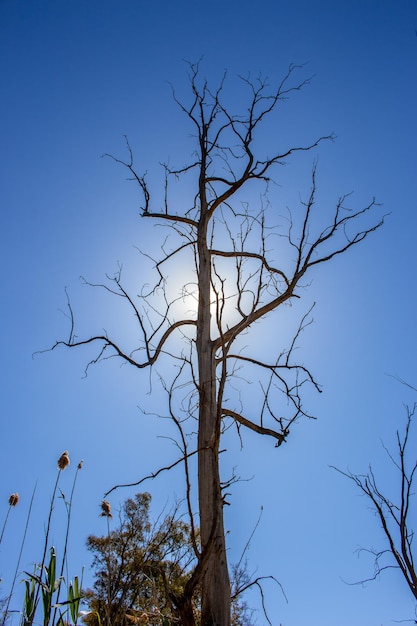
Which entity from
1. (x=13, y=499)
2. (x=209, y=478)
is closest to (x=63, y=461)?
(x=13, y=499)

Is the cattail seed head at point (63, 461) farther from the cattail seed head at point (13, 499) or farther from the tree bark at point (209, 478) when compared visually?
the tree bark at point (209, 478)

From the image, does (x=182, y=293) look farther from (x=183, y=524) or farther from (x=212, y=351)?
(x=183, y=524)

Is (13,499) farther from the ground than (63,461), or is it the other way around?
(63,461)

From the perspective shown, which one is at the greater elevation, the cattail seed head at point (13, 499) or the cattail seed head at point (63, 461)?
the cattail seed head at point (63, 461)

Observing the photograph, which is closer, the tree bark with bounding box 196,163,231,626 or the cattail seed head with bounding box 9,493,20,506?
the tree bark with bounding box 196,163,231,626

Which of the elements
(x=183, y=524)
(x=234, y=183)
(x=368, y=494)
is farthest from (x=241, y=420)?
(x=183, y=524)

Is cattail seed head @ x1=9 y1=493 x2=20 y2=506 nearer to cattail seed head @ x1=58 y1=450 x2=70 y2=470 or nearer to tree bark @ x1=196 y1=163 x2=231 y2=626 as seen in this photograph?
cattail seed head @ x1=58 y1=450 x2=70 y2=470

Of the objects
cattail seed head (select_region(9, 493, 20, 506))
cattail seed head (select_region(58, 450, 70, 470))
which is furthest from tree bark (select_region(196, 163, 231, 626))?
cattail seed head (select_region(9, 493, 20, 506))

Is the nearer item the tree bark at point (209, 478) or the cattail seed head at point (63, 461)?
the tree bark at point (209, 478)

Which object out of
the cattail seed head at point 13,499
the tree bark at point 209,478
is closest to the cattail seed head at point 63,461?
the cattail seed head at point 13,499

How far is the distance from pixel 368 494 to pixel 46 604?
1602mm

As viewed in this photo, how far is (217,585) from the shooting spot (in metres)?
2.13

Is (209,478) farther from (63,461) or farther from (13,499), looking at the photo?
(13,499)

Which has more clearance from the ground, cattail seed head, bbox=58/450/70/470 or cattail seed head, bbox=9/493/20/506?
cattail seed head, bbox=58/450/70/470
